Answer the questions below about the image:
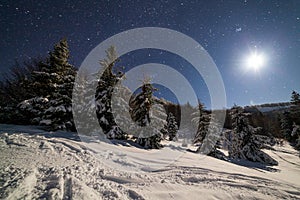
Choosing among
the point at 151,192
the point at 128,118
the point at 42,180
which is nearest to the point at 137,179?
the point at 151,192

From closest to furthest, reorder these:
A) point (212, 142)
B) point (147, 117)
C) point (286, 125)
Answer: point (147, 117) < point (212, 142) < point (286, 125)

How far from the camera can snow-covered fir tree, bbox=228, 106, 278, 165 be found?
51.0 feet

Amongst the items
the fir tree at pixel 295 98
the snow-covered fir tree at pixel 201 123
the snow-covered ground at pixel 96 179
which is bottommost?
the snow-covered ground at pixel 96 179

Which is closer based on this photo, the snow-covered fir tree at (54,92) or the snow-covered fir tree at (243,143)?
the snow-covered fir tree at (54,92)

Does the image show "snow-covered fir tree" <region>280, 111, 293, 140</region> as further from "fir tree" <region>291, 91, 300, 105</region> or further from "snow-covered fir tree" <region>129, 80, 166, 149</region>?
"snow-covered fir tree" <region>129, 80, 166, 149</region>

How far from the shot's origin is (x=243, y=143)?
16438mm

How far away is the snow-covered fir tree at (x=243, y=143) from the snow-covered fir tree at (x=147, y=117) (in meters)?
10.8

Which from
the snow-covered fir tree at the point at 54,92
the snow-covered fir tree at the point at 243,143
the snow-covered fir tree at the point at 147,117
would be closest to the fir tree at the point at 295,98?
the snow-covered fir tree at the point at 243,143

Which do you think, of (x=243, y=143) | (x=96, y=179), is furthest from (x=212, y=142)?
(x=96, y=179)

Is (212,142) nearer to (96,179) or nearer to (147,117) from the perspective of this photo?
(147,117)

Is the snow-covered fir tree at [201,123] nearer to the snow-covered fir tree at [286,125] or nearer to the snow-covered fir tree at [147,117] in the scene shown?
the snow-covered fir tree at [147,117]

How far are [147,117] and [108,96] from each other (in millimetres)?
3949

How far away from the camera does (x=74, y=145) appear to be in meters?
6.63

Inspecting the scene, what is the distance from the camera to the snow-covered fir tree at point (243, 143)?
51.0 ft
